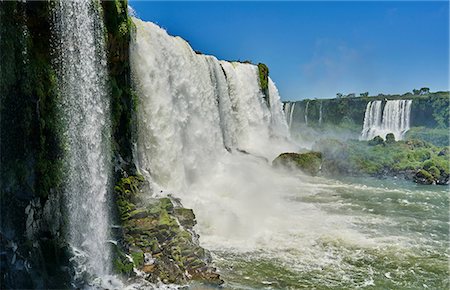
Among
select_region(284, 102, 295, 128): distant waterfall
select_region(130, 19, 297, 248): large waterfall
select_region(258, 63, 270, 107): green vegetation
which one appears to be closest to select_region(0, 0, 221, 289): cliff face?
select_region(130, 19, 297, 248): large waterfall

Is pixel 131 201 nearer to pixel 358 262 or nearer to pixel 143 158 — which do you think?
pixel 143 158

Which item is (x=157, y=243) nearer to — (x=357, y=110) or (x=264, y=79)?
(x=264, y=79)

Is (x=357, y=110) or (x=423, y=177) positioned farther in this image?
(x=357, y=110)

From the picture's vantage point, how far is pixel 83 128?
8938 mm

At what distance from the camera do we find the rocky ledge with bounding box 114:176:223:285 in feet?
30.4

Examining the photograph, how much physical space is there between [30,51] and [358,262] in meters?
8.92

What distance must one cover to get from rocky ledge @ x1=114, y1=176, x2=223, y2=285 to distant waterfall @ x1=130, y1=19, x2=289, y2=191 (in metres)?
2.66

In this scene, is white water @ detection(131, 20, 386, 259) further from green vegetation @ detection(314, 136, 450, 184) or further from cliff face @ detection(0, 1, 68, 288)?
green vegetation @ detection(314, 136, 450, 184)

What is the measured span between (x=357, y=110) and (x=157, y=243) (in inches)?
2112

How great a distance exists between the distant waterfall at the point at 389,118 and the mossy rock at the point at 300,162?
23.9 metres

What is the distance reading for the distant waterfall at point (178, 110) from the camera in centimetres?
1472

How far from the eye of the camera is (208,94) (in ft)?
69.6

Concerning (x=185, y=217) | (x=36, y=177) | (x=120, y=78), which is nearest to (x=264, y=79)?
(x=120, y=78)

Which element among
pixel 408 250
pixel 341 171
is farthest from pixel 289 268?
pixel 341 171
